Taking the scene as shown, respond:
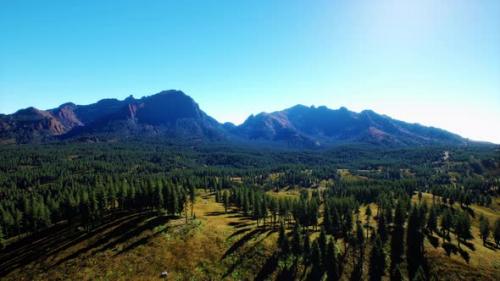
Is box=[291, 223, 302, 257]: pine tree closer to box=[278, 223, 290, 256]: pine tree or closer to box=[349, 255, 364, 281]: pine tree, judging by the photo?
box=[278, 223, 290, 256]: pine tree

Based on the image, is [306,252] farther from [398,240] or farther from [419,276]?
[398,240]

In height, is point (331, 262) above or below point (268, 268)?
above

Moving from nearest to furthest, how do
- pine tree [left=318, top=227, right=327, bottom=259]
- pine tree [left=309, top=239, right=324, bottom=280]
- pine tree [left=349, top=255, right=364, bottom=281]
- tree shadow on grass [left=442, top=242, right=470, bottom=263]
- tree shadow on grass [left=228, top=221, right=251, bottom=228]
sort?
pine tree [left=349, top=255, right=364, bottom=281]
pine tree [left=309, top=239, right=324, bottom=280]
pine tree [left=318, top=227, right=327, bottom=259]
tree shadow on grass [left=442, top=242, right=470, bottom=263]
tree shadow on grass [left=228, top=221, right=251, bottom=228]

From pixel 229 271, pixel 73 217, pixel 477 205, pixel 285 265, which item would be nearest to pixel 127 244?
pixel 229 271

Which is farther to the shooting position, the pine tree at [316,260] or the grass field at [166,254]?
the pine tree at [316,260]

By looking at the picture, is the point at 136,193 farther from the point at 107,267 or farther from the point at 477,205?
the point at 477,205

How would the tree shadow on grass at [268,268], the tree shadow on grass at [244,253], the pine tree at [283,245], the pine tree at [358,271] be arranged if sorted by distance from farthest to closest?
1. the pine tree at [283,245]
2. the pine tree at [358,271]
3. the tree shadow on grass at [244,253]
4. the tree shadow on grass at [268,268]

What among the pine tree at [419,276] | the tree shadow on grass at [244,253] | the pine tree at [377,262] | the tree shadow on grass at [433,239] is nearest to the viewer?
the pine tree at [419,276]

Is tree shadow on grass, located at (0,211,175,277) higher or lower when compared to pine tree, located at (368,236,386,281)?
higher

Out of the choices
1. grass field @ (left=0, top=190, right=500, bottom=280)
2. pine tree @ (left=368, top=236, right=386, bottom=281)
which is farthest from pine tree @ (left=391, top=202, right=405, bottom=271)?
grass field @ (left=0, top=190, right=500, bottom=280)

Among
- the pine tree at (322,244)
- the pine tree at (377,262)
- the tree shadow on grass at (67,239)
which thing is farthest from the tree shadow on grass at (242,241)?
the pine tree at (377,262)

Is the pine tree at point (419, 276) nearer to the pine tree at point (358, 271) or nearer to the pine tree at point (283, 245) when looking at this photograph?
the pine tree at point (358, 271)

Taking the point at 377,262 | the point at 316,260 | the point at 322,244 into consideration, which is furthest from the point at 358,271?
the point at 316,260

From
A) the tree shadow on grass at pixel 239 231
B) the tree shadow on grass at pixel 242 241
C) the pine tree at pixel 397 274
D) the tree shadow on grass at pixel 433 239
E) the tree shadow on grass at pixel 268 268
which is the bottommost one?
the pine tree at pixel 397 274
